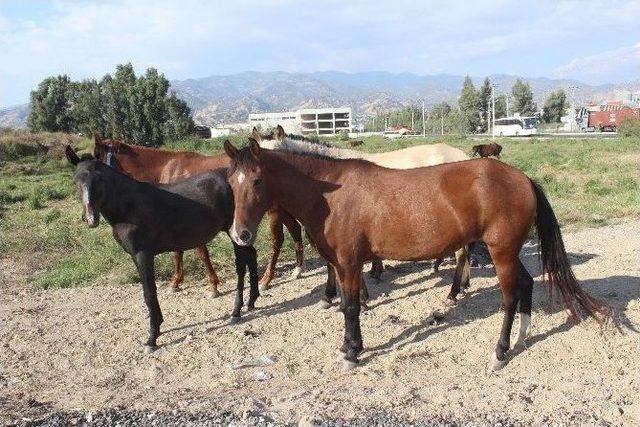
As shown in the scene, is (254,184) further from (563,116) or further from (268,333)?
(563,116)

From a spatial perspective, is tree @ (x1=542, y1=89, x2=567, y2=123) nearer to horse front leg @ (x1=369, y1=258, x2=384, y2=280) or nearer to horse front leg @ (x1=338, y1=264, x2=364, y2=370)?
horse front leg @ (x1=369, y1=258, x2=384, y2=280)

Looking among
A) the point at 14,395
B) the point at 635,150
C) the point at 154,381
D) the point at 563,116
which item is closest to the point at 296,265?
the point at 154,381

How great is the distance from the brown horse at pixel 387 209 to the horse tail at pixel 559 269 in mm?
33

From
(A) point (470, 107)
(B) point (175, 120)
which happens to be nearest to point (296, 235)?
(B) point (175, 120)

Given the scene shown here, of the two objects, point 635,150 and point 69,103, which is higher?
point 69,103

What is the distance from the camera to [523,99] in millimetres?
78812

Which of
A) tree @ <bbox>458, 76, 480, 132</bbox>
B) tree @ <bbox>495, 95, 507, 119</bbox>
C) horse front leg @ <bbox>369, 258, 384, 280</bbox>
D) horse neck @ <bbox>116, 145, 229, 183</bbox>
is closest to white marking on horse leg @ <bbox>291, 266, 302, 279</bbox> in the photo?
horse front leg @ <bbox>369, 258, 384, 280</bbox>

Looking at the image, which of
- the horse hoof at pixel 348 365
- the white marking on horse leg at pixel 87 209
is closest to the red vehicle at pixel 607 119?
the horse hoof at pixel 348 365

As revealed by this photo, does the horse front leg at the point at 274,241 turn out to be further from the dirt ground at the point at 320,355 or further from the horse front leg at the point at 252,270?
the horse front leg at the point at 252,270

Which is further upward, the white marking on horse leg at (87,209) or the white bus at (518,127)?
the white marking on horse leg at (87,209)

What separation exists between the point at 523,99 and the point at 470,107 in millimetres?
7787

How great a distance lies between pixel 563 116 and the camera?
78.5 metres

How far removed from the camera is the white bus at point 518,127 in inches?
1841

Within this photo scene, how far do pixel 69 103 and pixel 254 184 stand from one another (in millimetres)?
49607
